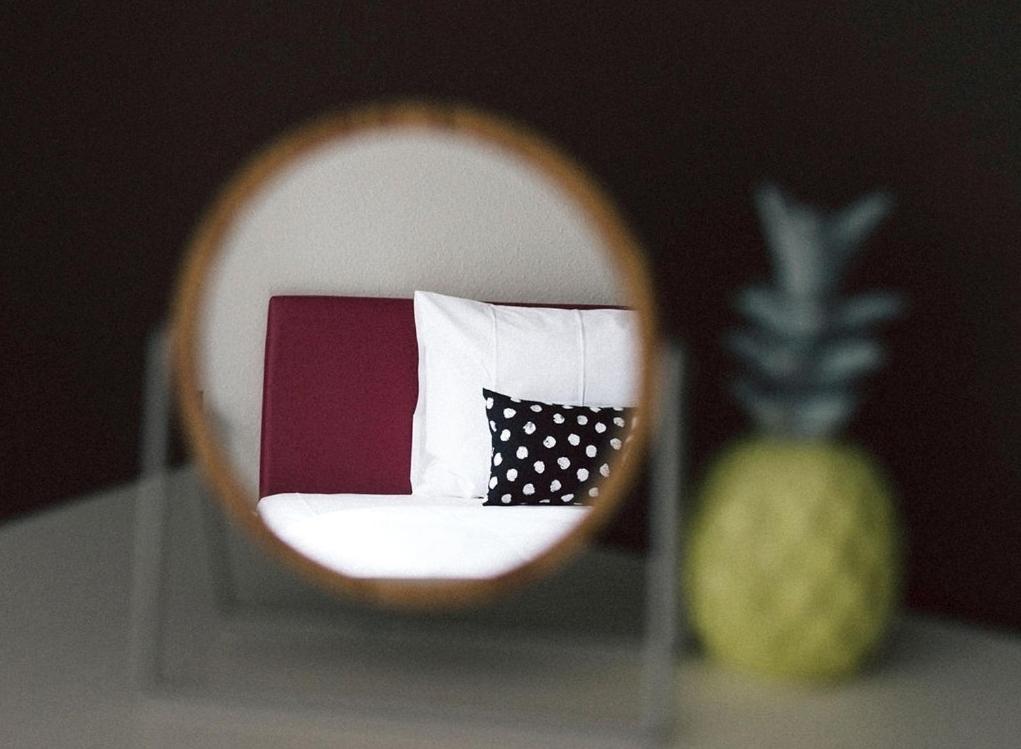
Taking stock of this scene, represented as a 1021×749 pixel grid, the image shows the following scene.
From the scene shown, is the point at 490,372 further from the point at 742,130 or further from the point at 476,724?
the point at 742,130

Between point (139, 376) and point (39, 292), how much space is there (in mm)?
177

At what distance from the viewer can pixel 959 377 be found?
959mm

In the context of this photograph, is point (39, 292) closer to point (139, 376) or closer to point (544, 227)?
point (139, 376)

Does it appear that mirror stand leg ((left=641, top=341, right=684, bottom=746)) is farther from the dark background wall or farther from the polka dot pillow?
the dark background wall

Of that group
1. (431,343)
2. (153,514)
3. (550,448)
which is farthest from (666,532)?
(153,514)

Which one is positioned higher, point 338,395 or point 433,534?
point 338,395

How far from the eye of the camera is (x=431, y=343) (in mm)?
827

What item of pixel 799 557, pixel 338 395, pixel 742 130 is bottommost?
pixel 799 557

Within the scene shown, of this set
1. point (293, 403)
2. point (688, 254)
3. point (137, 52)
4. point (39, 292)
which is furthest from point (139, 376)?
point (688, 254)

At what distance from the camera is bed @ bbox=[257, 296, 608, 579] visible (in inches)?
32.4

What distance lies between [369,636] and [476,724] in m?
0.20

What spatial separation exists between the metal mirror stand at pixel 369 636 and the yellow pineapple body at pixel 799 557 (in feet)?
0.15

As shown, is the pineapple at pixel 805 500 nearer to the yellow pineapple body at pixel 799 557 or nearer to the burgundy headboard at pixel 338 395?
the yellow pineapple body at pixel 799 557

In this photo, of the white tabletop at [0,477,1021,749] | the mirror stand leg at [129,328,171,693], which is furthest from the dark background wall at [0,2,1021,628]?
the mirror stand leg at [129,328,171,693]
